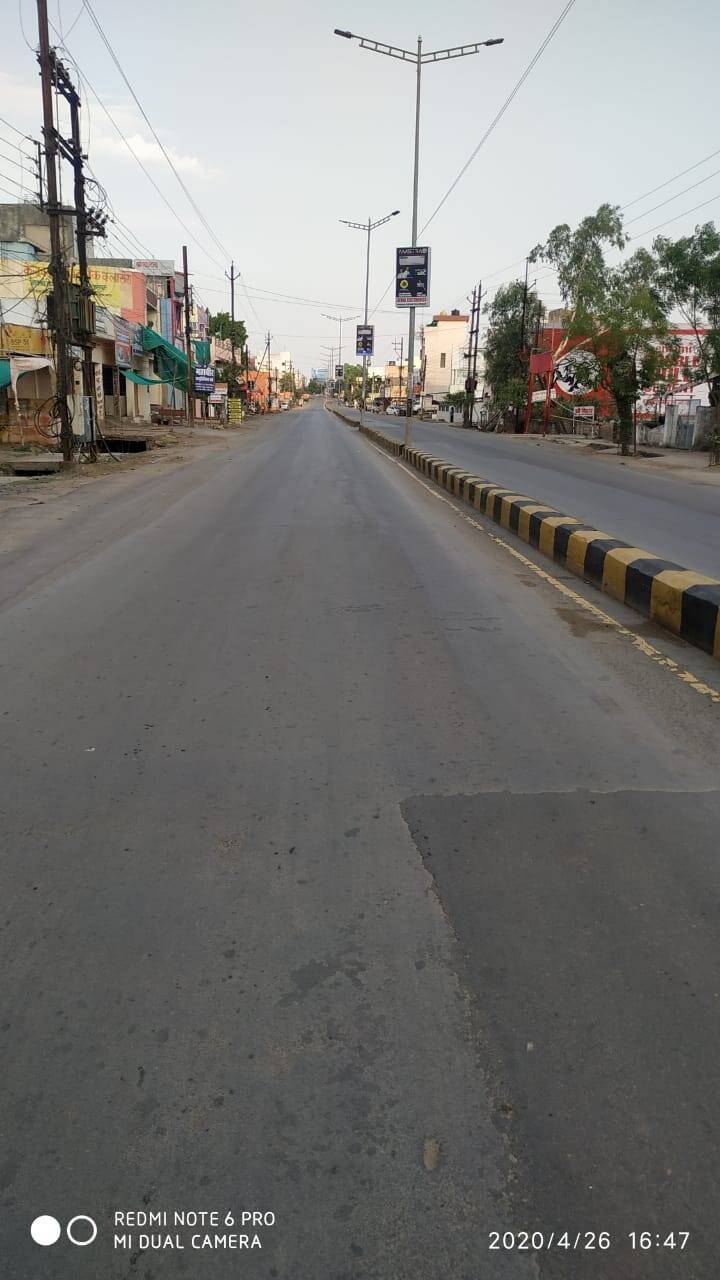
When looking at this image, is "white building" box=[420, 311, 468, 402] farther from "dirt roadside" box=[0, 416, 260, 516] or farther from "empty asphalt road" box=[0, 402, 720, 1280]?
"empty asphalt road" box=[0, 402, 720, 1280]

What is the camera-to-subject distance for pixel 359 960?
2.46 meters

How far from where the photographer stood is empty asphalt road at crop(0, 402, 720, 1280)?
5.65 ft

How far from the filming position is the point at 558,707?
14.8ft

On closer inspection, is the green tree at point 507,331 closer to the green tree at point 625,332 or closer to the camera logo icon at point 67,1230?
the green tree at point 625,332

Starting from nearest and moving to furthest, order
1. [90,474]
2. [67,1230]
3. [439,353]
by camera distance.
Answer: [67,1230], [90,474], [439,353]

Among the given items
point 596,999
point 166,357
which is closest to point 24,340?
point 166,357

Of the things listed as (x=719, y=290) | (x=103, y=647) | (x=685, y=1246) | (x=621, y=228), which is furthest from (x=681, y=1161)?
(x=621, y=228)

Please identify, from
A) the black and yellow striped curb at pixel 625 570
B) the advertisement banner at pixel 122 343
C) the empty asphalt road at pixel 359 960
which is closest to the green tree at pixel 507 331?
the advertisement banner at pixel 122 343

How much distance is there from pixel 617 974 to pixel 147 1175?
1339 millimetres

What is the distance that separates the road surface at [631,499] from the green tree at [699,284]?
5692mm

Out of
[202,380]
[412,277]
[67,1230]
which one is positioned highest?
[412,277]

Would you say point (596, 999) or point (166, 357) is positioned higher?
point (166, 357)

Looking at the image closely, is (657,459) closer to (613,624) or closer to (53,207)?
(53,207)

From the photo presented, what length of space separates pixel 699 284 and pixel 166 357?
2960 cm
